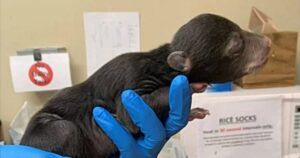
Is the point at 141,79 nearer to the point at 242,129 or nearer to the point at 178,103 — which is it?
the point at 178,103

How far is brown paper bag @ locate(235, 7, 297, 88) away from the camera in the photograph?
1513 mm

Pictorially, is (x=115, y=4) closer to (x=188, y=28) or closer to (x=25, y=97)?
(x=25, y=97)

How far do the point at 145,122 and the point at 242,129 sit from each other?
60 cm

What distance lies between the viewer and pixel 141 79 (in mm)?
919

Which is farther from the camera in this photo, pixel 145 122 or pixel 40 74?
pixel 40 74

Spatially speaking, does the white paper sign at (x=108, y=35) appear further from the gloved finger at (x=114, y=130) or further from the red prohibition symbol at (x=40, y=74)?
the gloved finger at (x=114, y=130)

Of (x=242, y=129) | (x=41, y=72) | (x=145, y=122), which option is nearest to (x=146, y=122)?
(x=145, y=122)

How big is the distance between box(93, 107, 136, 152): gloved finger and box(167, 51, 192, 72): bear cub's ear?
182 mm

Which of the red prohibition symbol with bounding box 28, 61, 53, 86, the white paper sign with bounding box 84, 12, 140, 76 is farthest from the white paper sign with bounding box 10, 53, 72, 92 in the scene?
the white paper sign with bounding box 84, 12, 140, 76

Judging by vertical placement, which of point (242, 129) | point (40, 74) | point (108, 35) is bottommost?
point (242, 129)

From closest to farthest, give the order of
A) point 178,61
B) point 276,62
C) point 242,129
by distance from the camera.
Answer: point 178,61 → point 242,129 → point 276,62

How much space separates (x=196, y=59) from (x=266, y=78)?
0.69m

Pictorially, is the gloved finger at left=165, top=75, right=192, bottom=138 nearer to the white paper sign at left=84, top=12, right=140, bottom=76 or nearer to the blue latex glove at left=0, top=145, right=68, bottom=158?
the blue latex glove at left=0, top=145, right=68, bottom=158

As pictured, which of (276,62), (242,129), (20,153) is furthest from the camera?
(276,62)
